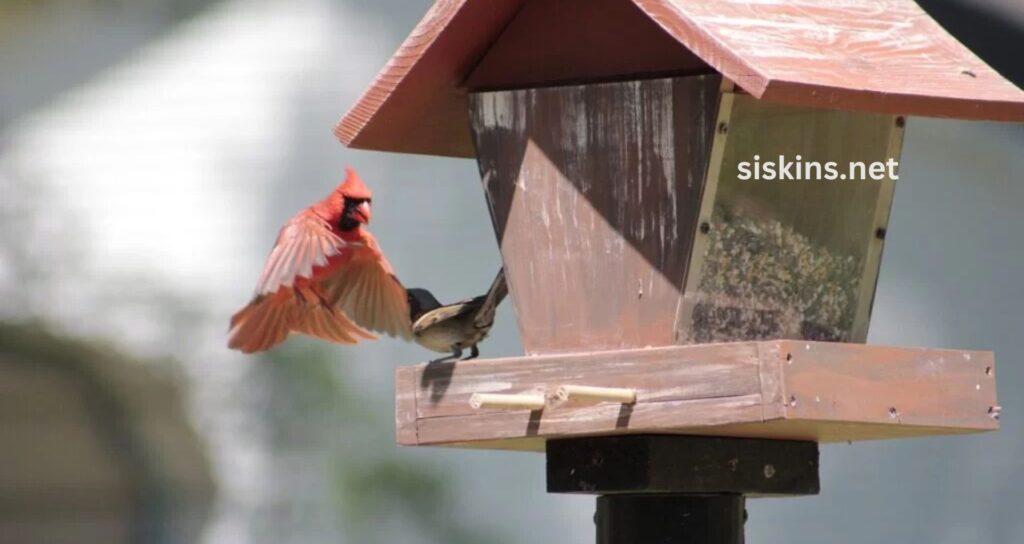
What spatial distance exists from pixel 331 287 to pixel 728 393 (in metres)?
1.06

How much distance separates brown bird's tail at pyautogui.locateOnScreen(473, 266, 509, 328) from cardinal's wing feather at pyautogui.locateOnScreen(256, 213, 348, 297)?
0.30 m

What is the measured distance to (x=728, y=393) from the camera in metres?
2.90

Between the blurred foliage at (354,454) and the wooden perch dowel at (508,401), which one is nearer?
the wooden perch dowel at (508,401)

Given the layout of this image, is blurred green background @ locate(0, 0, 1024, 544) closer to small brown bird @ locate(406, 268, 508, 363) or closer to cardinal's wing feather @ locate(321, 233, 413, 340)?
cardinal's wing feather @ locate(321, 233, 413, 340)

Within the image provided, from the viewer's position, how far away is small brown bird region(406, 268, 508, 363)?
346 centimetres

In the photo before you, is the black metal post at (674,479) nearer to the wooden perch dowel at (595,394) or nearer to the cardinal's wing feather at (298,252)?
the wooden perch dowel at (595,394)

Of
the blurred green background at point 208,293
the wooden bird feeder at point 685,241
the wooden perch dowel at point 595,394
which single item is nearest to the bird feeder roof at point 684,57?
the wooden bird feeder at point 685,241

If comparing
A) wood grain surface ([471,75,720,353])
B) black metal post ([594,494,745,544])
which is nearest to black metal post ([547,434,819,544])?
black metal post ([594,494,745,544])

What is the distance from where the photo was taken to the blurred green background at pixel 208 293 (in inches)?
195

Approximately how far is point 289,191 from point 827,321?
218 centimetres

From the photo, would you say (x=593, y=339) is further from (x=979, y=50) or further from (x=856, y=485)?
(x=979, y=50)

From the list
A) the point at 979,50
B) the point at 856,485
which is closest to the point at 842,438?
the point at 856,485

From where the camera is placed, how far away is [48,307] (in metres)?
4.96

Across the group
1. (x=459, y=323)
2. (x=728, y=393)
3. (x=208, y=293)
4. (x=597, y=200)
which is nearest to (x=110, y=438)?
(x=208, y=293)
